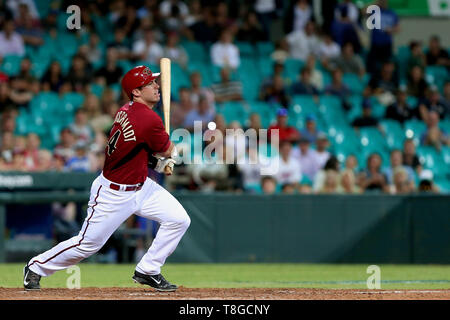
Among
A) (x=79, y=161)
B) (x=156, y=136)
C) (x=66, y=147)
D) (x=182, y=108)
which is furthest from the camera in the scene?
(x=182, y=108)

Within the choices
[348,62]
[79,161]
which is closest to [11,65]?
[79,161]

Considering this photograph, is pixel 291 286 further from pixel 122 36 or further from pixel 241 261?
pixel 122 36

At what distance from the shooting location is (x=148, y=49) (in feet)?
54.2

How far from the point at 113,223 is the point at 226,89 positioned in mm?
8751

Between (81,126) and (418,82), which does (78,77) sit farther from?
(418,82)

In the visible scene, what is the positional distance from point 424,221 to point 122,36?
650 cm

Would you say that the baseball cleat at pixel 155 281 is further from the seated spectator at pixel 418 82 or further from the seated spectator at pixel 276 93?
the seated spectator at pixel 418 82

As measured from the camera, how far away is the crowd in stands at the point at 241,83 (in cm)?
1423

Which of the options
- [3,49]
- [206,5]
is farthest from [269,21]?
[3,49]

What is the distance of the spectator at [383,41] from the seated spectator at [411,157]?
125 inches

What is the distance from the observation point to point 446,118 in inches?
691

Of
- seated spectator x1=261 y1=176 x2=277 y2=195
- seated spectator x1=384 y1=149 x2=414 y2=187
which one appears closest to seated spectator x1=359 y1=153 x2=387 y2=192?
seated spectator x1=384 y1=149 x2=414 y2=187

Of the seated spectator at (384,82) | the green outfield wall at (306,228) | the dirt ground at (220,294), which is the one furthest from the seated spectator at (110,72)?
the dirt ground at (220,294)

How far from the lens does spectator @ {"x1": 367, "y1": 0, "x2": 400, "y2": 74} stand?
60.2 feet
